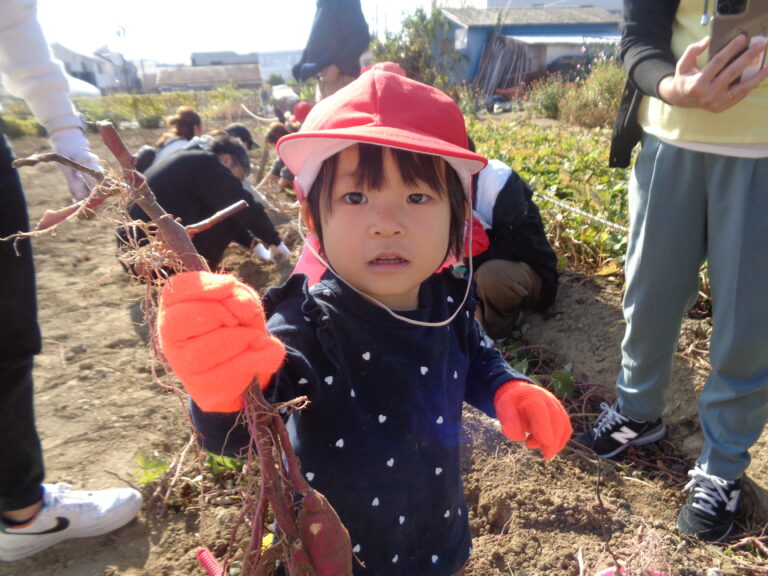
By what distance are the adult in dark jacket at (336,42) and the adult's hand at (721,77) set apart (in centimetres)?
375

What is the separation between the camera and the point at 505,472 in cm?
208

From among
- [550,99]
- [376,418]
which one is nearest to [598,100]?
[550,99]

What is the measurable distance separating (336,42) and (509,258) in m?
2.87

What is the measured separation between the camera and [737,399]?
1.68 meters

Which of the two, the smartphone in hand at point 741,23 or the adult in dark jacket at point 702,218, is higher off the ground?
the smartphone in hand at point 741,23

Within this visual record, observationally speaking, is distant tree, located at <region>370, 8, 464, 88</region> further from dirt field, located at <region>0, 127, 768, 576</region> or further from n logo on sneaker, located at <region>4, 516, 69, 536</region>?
n logo on sneaker, located at <region>4, 516, 69, 536</region>

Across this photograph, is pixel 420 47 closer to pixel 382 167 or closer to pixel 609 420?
pixel 609 420

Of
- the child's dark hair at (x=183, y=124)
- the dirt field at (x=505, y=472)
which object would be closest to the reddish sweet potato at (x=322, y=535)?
Answer: the dirt field at (x=505, y=472)

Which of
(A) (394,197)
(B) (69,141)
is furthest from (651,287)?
(B) (69,141)

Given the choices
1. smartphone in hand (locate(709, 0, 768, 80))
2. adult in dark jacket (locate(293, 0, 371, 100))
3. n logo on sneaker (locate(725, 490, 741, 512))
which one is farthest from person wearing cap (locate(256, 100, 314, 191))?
n logo on sneaker (locate(725, 490, 741, 512))

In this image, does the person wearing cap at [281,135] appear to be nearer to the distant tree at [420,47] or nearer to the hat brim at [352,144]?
the hat brim at [352,144]

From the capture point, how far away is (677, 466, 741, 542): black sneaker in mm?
1777

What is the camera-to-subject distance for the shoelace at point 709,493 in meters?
1.78

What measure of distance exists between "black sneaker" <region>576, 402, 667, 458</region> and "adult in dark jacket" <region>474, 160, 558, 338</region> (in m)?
0.99
